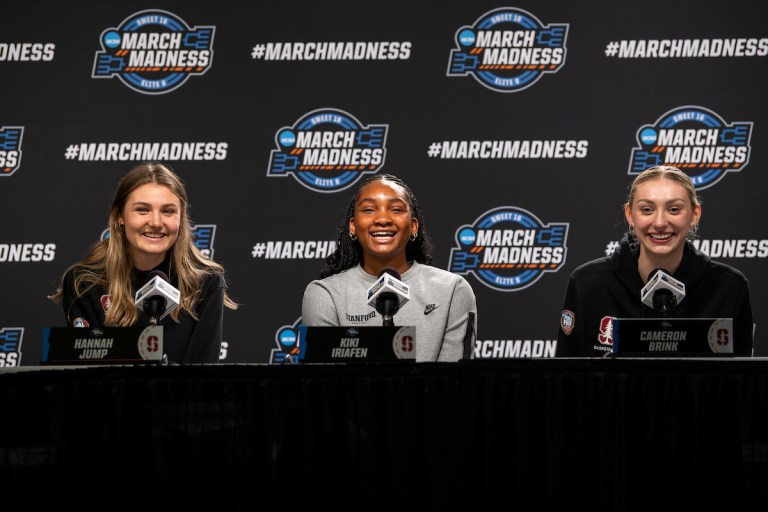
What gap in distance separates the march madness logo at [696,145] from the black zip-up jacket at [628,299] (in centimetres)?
145

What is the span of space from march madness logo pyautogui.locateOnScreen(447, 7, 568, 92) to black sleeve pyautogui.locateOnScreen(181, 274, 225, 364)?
89.0 inches

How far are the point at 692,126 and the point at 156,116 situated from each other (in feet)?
10.6

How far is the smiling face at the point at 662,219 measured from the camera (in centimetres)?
350

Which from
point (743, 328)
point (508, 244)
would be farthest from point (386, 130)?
point (743, 328)

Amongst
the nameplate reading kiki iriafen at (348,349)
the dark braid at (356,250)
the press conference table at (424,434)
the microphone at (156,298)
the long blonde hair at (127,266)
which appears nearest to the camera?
the press conference table at (424,434)

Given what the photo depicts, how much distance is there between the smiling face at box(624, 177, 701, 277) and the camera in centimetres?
350

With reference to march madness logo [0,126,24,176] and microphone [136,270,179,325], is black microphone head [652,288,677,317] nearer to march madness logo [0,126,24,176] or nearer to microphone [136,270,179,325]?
microphone [136,270,179,325]

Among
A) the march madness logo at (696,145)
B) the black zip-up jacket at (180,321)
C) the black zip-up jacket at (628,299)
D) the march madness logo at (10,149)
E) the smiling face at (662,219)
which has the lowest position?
the black zip-up jacket at (180,321)

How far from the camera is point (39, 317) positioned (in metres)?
4.99

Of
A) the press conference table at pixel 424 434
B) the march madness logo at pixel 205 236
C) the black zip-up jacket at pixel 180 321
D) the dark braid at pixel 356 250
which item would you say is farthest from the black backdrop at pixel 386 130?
the press conference table at pixel 424 434

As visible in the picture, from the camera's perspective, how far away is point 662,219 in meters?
3.50

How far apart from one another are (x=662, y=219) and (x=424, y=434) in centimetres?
174

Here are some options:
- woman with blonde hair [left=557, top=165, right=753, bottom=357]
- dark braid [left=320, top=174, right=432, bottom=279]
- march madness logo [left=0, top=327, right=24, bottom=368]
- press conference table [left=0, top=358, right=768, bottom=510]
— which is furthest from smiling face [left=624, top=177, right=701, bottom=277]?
march madness logo [left=0, top=327, right=24, bottom=368]

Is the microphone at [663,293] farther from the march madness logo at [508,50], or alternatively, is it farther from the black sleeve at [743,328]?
the march madness logo at [508,50]
